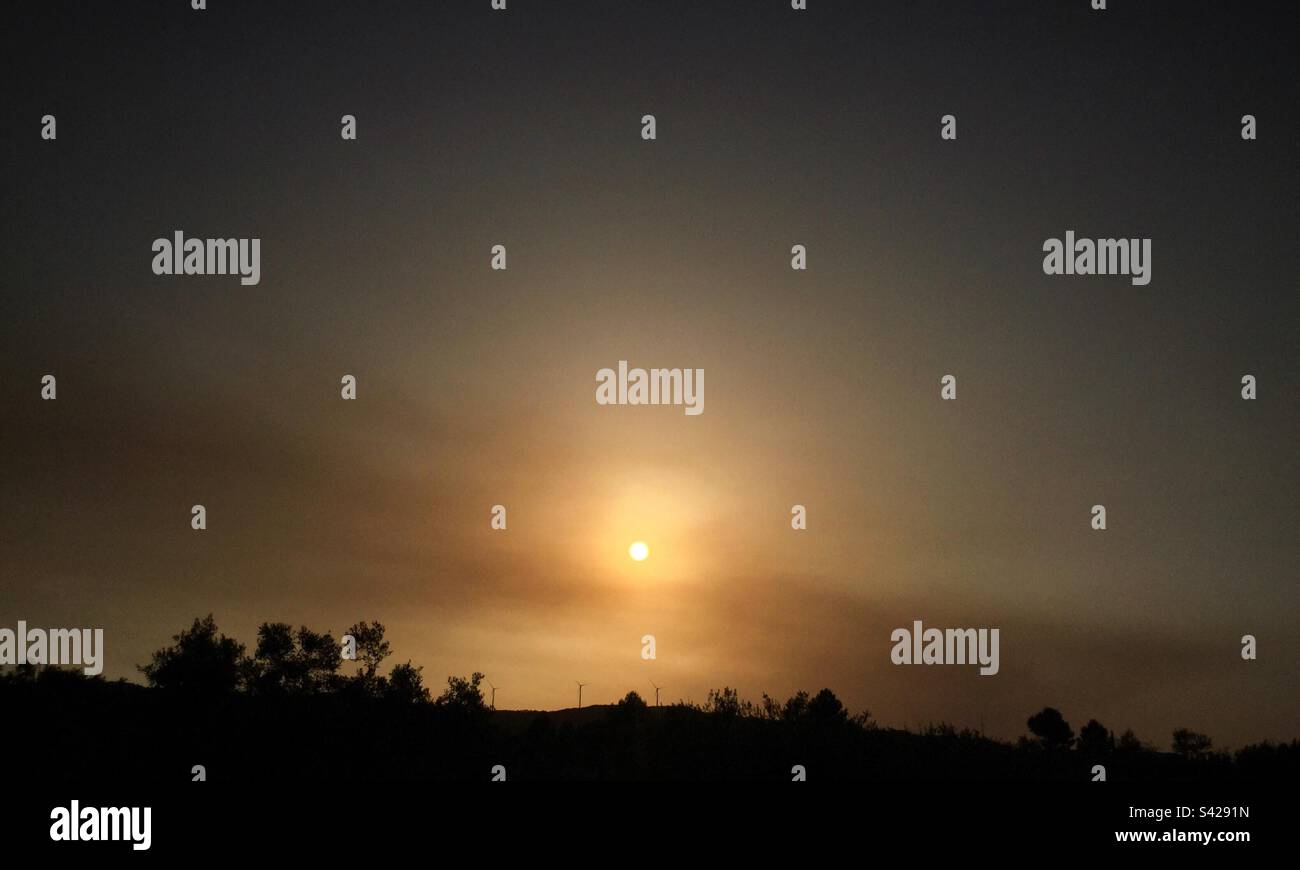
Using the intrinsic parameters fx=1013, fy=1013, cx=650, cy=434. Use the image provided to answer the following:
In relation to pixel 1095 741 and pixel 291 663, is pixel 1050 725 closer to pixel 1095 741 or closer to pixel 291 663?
pixel 1095 741

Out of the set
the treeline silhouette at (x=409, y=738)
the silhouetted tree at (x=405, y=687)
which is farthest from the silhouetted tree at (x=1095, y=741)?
the silhouetted tree at (x=405, y=687)

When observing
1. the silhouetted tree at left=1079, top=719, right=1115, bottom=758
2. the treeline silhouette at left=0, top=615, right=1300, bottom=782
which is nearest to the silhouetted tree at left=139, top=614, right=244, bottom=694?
the treeline silhouette at left=0, top=615, right=1300, bottom=782

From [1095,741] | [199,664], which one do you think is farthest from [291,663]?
[1095,741]

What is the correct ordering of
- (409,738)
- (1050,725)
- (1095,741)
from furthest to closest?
(1050,725), (1095,741), (409,738)
